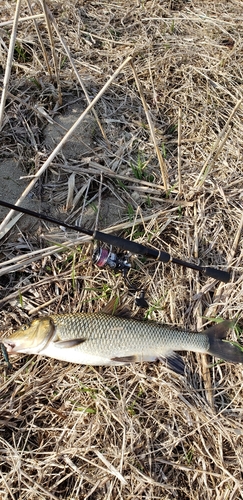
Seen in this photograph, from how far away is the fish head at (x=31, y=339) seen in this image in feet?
10.00

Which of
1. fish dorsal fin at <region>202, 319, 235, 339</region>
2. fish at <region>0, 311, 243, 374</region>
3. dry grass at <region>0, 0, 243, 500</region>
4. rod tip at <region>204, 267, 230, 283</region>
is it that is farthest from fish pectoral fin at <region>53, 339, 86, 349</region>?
rod tip at <region>204, 267, 230, 283</region>

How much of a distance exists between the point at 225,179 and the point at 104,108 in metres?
1.32

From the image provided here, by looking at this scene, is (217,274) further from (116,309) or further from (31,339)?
(31,339)

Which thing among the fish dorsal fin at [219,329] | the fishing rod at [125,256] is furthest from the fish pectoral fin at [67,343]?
the fish dorsal fin at [219,329]

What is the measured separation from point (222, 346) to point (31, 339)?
1397 mm

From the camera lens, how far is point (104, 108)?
412 cm

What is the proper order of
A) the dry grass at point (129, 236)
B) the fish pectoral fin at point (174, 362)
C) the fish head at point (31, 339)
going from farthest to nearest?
the fish pectoral fin at point (174, 362)
the fish head at point (31, 339)
the dry grass at point (129, 236)

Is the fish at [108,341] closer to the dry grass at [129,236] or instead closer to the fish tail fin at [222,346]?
the fish tail fin at [222,346]

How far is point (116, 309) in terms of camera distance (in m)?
3.32

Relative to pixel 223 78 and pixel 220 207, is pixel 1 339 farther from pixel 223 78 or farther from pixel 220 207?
pixel 223 78

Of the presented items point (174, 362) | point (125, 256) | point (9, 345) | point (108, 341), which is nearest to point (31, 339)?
point (9, 345)

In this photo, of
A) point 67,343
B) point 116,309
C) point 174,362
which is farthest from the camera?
point 116,309

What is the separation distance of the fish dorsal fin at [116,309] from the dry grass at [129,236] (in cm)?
11

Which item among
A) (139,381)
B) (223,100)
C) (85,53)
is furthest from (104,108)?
(139,381)
